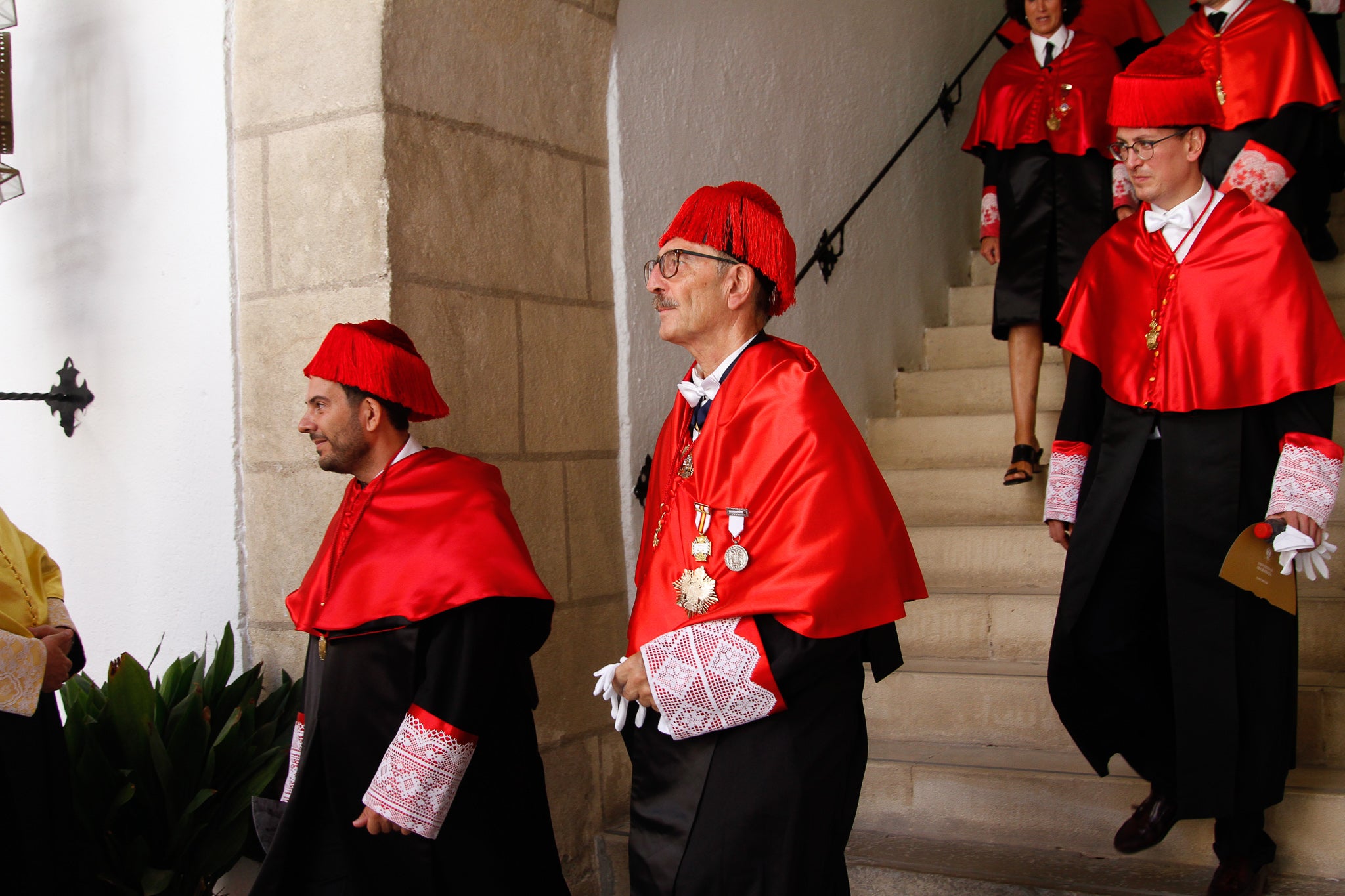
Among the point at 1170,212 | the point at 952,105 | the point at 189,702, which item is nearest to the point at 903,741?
the point at 1170,212

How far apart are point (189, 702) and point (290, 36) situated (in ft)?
5.47

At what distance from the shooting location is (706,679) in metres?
2.07

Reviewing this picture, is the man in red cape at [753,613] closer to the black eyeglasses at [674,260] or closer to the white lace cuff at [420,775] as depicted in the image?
the black eyeglasses at [674,260]

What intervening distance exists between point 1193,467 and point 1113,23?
9.56 ft

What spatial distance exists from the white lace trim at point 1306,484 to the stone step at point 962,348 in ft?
9.76

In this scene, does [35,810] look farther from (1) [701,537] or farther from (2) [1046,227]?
(2) [1046,227]

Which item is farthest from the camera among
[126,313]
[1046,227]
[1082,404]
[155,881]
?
[1046,227]

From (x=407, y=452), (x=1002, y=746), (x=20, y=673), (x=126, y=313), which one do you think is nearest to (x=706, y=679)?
(x=407, y=452)

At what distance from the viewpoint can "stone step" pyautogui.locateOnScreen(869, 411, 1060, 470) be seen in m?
5.15

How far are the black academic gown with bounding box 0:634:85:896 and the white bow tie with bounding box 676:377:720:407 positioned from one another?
1.44 metres

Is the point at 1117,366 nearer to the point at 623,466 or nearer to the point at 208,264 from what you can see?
the point at 623,466

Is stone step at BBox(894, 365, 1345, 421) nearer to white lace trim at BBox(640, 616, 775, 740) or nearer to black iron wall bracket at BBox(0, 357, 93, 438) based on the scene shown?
black iron wall bracket at BBox(0, 357, 93, 438)

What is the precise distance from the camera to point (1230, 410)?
2965mm

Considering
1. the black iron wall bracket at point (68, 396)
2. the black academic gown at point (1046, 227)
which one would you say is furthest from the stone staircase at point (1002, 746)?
the black iron wall bracket at point (68, 396)
